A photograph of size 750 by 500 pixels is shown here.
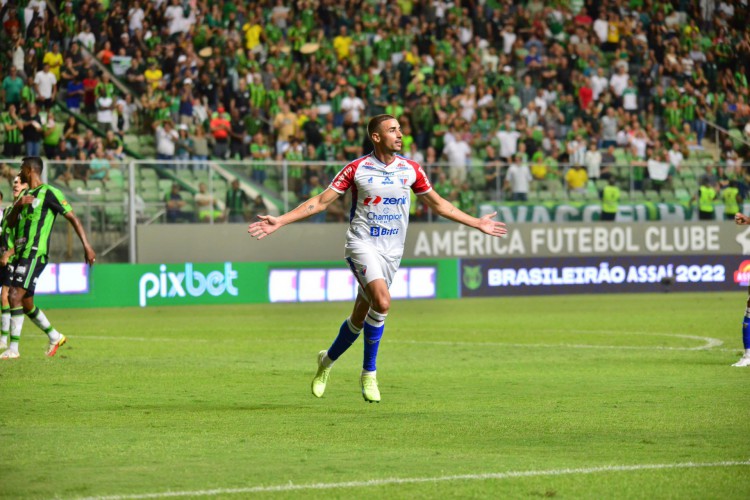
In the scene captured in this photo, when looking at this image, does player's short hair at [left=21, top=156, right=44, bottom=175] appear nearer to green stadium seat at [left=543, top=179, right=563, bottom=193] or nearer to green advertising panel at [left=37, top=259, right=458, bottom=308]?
green advertising panel at [left=37, top=259, right=458, bottom=308]

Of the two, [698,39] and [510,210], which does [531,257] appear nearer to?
[510,210]

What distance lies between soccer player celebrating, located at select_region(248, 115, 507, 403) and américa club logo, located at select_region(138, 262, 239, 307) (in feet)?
55.4

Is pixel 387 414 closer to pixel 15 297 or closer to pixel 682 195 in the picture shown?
pixel 15 297

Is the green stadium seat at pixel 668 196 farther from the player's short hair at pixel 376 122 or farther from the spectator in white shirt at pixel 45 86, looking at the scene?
the player's short hair at pixel 376 122

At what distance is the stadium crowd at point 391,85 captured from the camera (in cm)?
2955

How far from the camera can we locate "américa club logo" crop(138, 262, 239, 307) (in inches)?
1079

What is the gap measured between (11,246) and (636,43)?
2673 centimetres

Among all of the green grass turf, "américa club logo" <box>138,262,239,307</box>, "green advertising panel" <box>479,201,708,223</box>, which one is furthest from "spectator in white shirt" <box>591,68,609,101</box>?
the green grass turf

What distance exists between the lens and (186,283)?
90.9 ft

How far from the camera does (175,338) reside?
19.5m

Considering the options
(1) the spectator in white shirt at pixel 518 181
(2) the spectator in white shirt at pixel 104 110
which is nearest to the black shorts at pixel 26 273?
(2) the spectator in white shirt at pixel 104 110

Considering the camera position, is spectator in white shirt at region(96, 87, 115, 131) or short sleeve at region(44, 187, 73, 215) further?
spectator in white shirt at region(96, 87, 115, 131)

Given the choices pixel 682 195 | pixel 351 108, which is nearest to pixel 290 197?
pixel 351 108

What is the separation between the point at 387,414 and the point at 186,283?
58.6 ft
